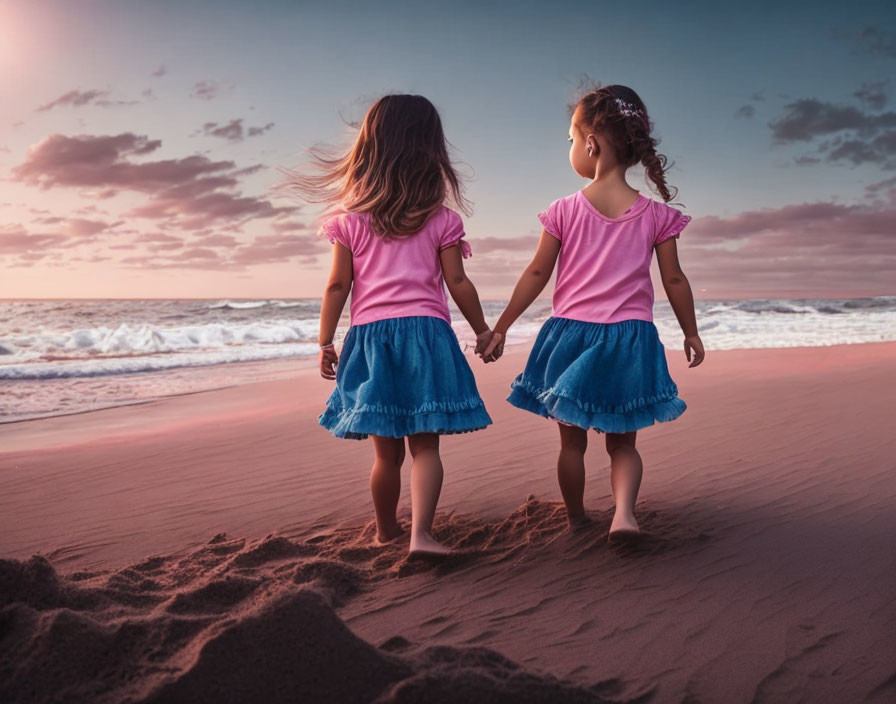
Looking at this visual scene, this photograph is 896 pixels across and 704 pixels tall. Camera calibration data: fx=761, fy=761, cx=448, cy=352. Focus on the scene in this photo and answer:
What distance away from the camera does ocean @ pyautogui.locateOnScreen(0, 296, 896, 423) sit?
31.6ft

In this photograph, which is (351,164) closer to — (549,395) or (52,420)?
(549,395)

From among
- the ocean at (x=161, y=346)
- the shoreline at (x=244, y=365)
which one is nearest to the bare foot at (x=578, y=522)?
the shoreline at (x=244, y=365)

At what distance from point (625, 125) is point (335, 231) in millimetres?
1453

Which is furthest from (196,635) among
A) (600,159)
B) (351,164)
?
(600,159)

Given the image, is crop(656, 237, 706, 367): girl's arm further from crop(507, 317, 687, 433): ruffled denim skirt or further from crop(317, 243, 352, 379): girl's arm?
crop(317, 243, 352, 379): girl's arm

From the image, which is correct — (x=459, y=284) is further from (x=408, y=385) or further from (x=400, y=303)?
(x=408, y=385)

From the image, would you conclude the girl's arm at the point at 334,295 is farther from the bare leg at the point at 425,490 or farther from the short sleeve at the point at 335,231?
the bare leg at the point at 425,490

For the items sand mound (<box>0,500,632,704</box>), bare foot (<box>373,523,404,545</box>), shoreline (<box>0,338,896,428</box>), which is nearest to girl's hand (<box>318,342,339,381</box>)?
bare foot (<box>373,523,404,545</box>)

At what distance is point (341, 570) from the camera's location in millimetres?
3121

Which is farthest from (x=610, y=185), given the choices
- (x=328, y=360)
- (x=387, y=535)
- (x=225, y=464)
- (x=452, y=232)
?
(x=225, y=464)

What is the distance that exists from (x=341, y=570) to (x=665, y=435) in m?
3.70

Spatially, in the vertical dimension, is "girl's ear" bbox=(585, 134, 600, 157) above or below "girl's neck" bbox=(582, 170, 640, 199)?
above

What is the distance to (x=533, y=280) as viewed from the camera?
3.66 meters

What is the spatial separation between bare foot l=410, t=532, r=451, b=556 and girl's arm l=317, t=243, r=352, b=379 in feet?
2.89
